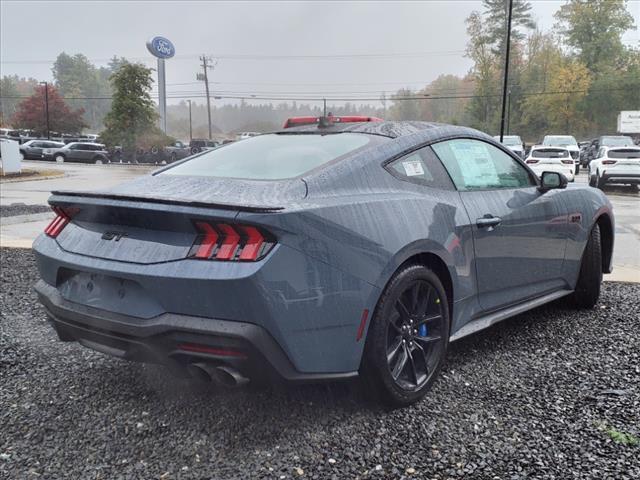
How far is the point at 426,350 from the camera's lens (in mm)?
3039

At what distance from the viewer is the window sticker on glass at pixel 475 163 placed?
3.49m

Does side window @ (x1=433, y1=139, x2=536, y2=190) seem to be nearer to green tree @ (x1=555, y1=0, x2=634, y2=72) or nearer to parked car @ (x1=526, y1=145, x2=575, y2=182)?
parked car @ (x1=526, y1=145, x2=575, y2=182)

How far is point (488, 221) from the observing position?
3355mm

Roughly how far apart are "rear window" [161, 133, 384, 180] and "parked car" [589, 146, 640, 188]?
55.2 feet

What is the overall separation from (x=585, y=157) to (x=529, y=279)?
3547 centimetres

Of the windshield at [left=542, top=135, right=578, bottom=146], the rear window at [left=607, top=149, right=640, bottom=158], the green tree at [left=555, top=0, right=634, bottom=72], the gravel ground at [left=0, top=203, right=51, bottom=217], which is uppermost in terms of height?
the green tree at [left=555, top=0, right=634, bottom=72]

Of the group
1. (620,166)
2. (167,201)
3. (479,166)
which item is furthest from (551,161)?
(167,201)

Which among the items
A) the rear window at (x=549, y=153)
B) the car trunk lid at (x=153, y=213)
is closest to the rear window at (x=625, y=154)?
the rear window at (x=549, y=153)

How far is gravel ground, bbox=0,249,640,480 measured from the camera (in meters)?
2.39

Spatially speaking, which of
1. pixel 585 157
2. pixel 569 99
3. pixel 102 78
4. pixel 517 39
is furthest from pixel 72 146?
pixel 102 78

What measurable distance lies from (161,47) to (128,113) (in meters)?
9.08

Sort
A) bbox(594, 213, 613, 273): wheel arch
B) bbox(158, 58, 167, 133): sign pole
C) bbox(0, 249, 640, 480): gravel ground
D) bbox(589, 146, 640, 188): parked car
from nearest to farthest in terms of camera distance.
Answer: bbox(0, 249, 640, 480): gravel ground, bbox(594, 213, 613, 273): wheel arch, bbox(589, 146, 640, 188): parked car, bbox(158, 58, 167, 133): sign pole

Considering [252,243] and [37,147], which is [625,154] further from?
[37,147]

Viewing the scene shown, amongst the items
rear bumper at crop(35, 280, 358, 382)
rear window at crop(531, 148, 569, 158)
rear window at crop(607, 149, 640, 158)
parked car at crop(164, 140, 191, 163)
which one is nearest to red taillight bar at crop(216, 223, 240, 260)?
rear bumper at crop(35, 280, 358, 382)
